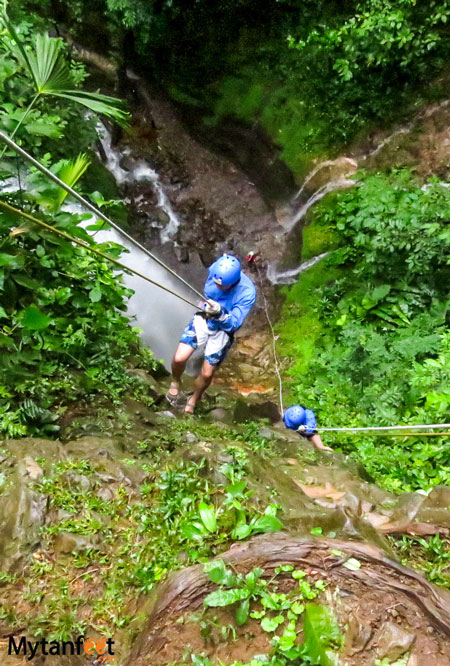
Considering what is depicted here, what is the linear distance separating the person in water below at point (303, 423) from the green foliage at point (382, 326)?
1.15 ft

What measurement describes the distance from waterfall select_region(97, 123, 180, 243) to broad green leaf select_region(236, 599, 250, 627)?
8070mm

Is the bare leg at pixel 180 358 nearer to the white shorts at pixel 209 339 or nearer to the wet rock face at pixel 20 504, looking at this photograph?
the white shorts at pixel 209 339

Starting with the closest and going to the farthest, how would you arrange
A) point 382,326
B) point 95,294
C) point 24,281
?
point 24,281, point 95,294, point 382,326

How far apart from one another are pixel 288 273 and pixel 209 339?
3.80 m

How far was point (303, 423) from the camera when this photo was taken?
5.70 meters

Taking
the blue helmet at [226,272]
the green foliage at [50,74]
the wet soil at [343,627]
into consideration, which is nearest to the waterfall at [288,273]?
the blue helmet at [226,272]

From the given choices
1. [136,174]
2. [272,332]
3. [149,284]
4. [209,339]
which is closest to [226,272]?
[209,339]

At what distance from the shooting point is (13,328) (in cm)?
387

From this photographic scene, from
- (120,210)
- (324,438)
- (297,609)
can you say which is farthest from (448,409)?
(120,210)

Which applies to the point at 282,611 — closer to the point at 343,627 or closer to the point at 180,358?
the point at 343,627

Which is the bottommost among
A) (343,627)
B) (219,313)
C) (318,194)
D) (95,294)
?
(343,627)

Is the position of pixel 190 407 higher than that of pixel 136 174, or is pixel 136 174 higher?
pixel 136 174

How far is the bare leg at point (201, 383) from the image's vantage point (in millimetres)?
5429

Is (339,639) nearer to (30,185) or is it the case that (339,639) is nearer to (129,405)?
(129,405)
